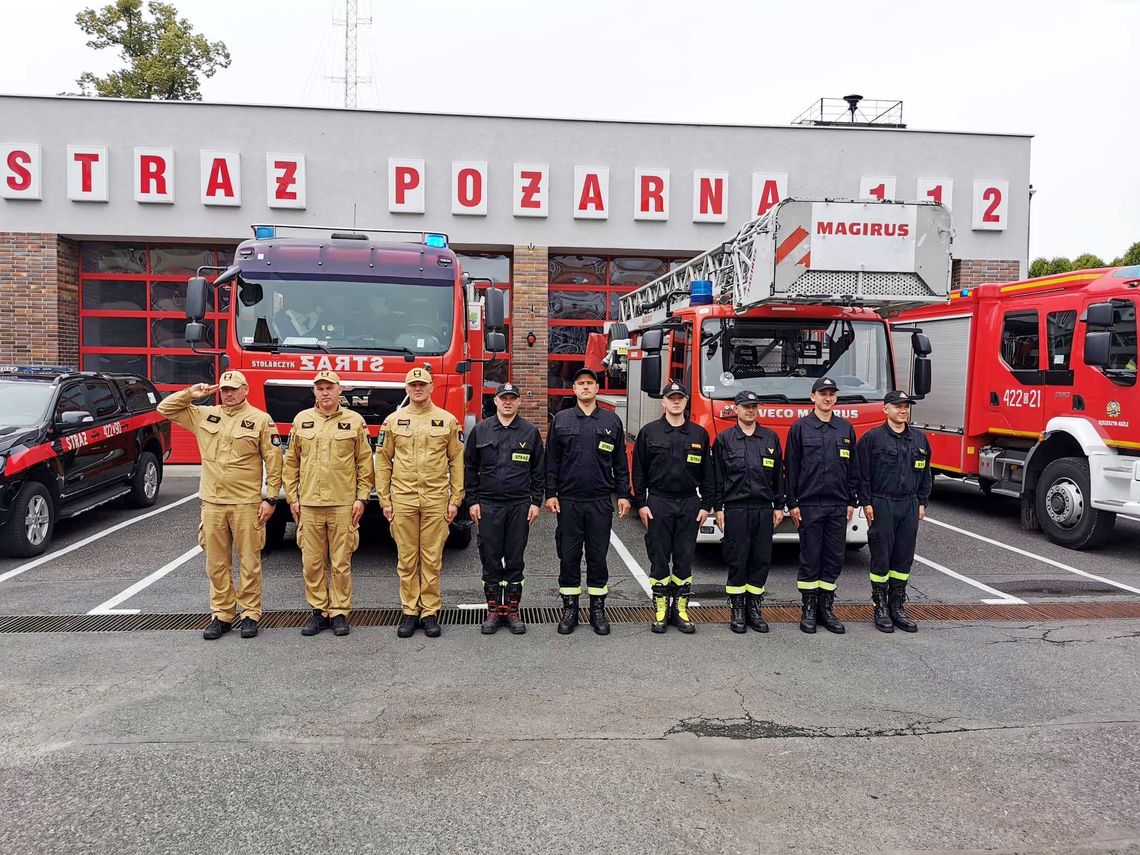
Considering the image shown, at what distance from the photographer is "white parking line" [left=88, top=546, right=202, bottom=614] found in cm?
627

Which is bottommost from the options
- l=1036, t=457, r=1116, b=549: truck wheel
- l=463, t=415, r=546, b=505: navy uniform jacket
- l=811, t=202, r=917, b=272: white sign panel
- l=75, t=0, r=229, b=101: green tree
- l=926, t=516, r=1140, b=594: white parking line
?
l=926, t=516, r=1140, b=594: white parking line

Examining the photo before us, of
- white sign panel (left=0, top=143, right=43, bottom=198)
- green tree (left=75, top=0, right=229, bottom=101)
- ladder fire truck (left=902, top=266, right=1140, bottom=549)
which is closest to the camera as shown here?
ladder fire truck (left=902, top=266, right=1140, bottom=549)

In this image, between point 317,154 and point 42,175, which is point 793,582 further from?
point 42,175

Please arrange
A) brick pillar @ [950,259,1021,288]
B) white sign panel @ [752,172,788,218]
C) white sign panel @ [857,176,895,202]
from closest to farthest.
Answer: white sign panel @ [752,172,788,218], white sign panel @ [857,176,895,202], brick pillar @ [950,259,1021,288]

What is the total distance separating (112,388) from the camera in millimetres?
9969

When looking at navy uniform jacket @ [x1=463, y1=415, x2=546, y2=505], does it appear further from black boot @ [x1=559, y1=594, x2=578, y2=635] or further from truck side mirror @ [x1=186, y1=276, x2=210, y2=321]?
truck side mirror @ [x1=186, y1=276, x2=210, y2=321]

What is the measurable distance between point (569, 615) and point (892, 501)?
250cm

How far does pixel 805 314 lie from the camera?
7711 mm

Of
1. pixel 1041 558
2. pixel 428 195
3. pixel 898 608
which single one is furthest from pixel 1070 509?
pixel 428 195

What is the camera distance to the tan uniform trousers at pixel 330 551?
5.81m

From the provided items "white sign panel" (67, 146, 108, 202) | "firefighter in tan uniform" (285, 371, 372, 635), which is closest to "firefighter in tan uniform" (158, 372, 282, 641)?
"firefighter in tan uniform" (285, 371, 372, 635)

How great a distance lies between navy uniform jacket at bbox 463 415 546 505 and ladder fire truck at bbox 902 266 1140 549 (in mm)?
5938

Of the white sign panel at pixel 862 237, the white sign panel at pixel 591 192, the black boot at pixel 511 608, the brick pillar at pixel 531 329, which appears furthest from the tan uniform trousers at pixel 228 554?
the white sign panel at pixel 591 192

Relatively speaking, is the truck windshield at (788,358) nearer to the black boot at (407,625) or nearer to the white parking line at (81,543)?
the black boot at (407,625)
